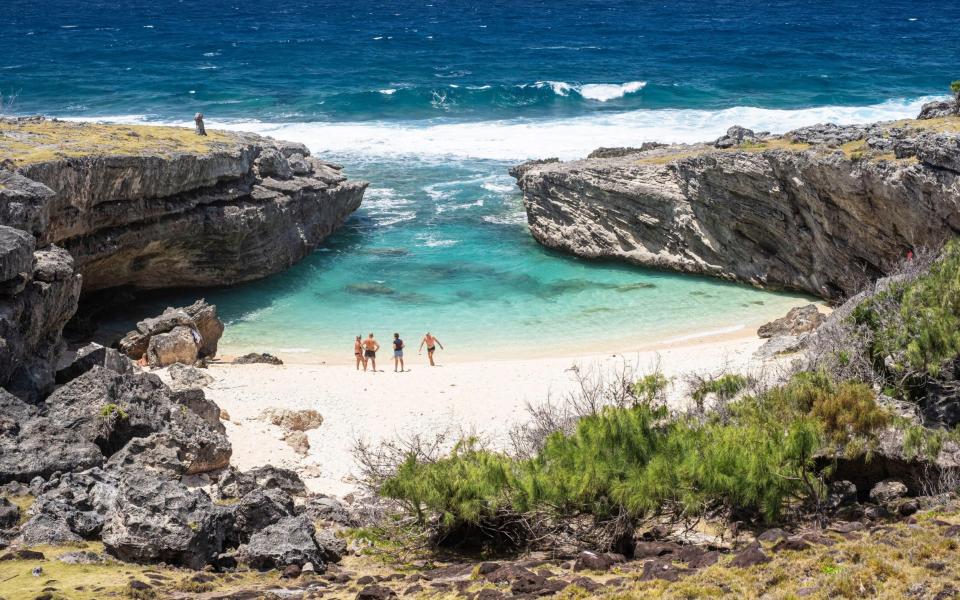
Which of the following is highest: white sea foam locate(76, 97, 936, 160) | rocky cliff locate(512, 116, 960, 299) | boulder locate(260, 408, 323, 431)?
white sea foam locate(76, 97, 936, 160)

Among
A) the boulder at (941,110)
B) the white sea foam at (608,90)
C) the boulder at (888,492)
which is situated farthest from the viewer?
the white sea foam at (608,90)

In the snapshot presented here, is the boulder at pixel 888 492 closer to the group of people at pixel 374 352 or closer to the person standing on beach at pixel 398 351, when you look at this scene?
the group of people at pixel 374 352

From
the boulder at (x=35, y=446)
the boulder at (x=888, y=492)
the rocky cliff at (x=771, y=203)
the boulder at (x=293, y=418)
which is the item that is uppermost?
the rocky cliff at (x=771, y=203)

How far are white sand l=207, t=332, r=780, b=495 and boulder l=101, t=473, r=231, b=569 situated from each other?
4670 millimetres

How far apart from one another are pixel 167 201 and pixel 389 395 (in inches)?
437

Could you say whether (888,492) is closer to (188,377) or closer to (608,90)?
(188,377)

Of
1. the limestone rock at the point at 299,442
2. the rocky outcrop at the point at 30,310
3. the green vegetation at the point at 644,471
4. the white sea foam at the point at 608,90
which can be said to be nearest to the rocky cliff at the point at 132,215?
the rocky outcrop at the point at 30,310

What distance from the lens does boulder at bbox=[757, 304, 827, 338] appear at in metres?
23.9

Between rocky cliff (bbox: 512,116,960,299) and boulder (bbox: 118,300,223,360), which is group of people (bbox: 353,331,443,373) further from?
rocky cliff (bbox: 512,116,960,299)

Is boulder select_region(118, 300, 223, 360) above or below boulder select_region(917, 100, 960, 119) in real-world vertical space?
below

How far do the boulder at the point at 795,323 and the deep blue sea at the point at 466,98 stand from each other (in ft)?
7.42

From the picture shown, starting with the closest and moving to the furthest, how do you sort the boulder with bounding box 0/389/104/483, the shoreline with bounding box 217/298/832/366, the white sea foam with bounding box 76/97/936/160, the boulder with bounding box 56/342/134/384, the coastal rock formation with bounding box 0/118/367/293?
the boulder with bounding box 0/389/104/483 < the boulder with bounding box 56/342/134/384 < the coastal rock formation with bounding box 0/118/367/293 < the shoreline with bounding box 217/298/832/366 < the white sea foam with bounding box 76/97/936/160

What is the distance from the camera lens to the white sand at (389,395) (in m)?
17.8

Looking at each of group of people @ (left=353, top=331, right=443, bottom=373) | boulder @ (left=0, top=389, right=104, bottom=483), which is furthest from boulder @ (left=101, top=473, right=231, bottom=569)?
group of people @ (left=353, top=331, right=443, bottom=373)
